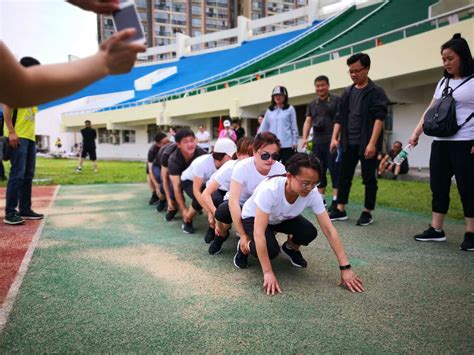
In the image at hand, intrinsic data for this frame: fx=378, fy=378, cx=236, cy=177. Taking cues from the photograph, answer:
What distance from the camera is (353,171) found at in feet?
15.0

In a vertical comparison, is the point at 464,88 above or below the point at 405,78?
below

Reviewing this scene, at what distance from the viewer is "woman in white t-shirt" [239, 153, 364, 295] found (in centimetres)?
235

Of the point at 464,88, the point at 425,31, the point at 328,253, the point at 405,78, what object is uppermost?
the point at 425,31

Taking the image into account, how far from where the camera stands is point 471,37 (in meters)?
7.97

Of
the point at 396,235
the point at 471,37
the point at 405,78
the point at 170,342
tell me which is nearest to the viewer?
the point at 170,342

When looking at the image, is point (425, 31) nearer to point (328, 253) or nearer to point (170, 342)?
point (328, 253)

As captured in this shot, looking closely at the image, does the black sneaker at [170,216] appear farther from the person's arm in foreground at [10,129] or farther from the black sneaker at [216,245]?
the person's arm in foreground at [10,129]

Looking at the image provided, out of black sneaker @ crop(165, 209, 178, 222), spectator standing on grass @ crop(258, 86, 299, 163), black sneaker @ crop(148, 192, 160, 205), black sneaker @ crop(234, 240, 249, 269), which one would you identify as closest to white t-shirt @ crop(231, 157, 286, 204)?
black sneaker @ crop(234, 240, 249, 269)

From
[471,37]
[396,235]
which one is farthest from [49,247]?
[471,37]

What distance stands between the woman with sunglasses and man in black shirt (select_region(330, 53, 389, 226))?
60.4 inches

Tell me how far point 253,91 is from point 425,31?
924 centimetres

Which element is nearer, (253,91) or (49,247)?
(49,247)

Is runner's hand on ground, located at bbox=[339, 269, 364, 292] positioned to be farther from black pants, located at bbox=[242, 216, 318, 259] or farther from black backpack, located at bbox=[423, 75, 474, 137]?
black backpack, located at bbox=[423, 75, 474, 137]

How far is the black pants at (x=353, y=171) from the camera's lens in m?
4.30
